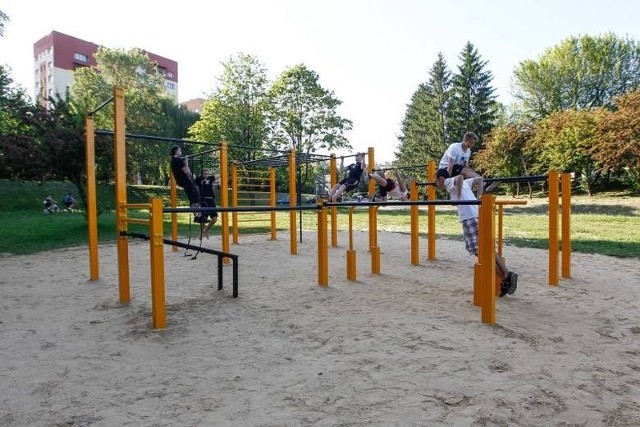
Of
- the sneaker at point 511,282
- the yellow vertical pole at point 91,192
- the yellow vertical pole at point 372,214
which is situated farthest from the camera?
the yellow vertical pole at point 372,214

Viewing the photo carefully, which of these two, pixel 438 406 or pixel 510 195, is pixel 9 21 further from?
pixel 510 195

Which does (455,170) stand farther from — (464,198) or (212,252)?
(212,252)

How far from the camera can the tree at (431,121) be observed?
3462 cm

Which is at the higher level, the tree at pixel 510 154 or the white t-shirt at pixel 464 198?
the tree at pixel 510 154

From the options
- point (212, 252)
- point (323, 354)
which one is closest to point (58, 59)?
point (212, 252)

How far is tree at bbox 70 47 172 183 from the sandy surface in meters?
26.8

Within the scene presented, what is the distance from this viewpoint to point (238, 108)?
27906 millimetres

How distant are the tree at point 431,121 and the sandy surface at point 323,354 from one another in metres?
30.3

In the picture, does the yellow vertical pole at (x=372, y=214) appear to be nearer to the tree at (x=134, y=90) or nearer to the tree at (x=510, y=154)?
the tree at (x=510, y=154)

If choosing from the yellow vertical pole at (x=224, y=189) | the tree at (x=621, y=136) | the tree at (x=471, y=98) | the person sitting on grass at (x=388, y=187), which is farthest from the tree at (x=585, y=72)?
the yellow vertical pole at (x=224, y=189)

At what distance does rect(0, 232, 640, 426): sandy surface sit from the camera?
2213 millimetres

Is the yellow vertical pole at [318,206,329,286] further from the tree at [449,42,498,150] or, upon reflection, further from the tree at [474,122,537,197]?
Result: the tree at [449,42,498,150]

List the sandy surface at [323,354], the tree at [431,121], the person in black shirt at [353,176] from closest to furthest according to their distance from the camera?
the sandy surface at [323,354] → the person in black shirt at [353,176] → the tree at [431,121]

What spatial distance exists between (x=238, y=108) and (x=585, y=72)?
26428mm
